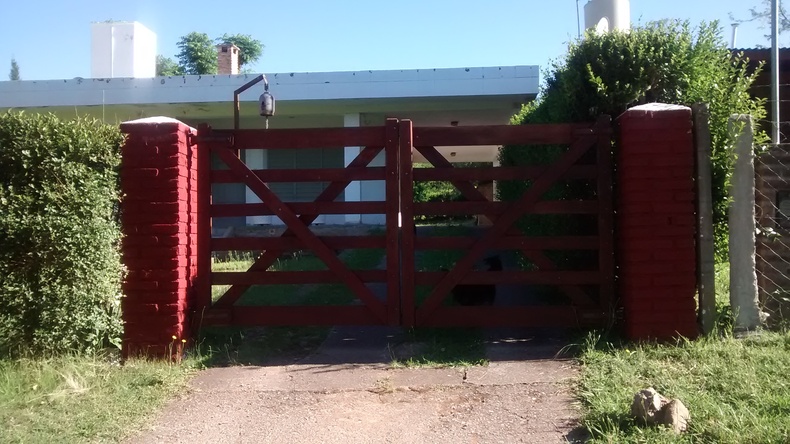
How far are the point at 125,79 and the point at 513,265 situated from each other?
9664 mm

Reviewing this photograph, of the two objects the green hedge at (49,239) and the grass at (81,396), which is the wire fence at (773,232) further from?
the green hedge at (49,239)

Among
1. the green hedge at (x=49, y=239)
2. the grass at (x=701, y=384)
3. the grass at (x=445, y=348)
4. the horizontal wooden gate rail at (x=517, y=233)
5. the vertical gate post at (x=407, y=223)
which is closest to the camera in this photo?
the grass at (x=701, y=384)

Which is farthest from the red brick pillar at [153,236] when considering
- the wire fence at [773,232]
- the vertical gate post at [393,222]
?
the wire fence at [773,232]

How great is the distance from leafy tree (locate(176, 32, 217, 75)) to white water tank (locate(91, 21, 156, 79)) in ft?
132

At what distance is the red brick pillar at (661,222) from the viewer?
18.9 ft

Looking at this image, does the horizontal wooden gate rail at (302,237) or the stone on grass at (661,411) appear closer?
the stone on grass at (661,411)

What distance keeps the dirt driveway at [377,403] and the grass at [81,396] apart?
0.61ft

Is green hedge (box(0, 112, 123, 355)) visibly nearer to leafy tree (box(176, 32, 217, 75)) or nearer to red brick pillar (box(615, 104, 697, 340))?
red brick pillar (box(615, 104, 697, 340))

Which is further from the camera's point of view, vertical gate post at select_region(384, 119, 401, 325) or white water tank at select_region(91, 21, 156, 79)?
white water tank at select_region(91, 21, 156, 79)

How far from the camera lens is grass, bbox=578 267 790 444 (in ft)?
13.3

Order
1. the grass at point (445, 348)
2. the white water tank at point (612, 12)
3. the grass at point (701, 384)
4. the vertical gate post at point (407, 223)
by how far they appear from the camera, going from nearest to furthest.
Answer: the grass at point (701, 384)
the grass at point (445, 348)
the vertical gate post at point (407, 223)
the white water tank at point (612, 12)

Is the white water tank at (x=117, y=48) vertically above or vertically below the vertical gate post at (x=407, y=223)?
above

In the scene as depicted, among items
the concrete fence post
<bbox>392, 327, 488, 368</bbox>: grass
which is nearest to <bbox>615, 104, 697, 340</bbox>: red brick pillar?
the concrete fence post

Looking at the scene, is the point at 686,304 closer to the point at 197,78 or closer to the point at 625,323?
the point at 625,323
